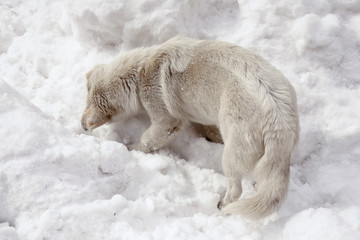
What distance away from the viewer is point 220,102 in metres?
2.76

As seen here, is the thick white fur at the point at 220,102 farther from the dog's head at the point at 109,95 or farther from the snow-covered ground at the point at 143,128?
the snow-covered ground at the point at 143,128

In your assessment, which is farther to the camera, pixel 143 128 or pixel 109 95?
pixel 143 128

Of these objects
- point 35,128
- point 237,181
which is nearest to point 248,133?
point 237,181

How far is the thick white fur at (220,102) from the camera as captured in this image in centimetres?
246

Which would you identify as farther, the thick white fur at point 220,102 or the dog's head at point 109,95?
the dog's head at point 109,95

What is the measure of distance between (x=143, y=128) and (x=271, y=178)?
152 centimetres

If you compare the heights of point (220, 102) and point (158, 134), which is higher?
point (220, 102)

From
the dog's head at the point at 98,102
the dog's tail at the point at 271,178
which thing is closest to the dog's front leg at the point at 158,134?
the dog's head at the point at 98,102

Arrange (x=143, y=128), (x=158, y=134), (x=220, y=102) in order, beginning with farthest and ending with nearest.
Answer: (x=143, y=128) < (x=158, y=134) < (x=220, y=102)

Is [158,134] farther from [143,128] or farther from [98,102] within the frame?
[98,102]

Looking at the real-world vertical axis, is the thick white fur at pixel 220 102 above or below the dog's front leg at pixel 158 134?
above

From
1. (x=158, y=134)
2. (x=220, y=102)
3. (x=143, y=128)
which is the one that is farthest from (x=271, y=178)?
(x=143, y=128)

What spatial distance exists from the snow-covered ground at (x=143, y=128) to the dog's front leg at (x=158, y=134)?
0.10 meters

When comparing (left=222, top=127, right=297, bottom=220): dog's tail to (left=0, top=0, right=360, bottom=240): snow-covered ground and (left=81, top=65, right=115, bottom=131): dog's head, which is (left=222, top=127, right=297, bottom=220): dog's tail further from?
(left=81, top=65, right=115, bottom=131): dog's head
